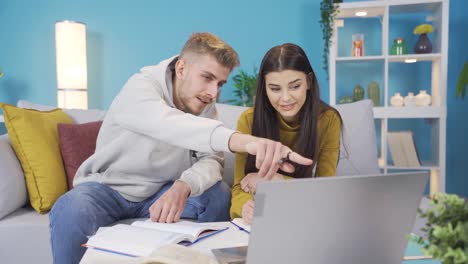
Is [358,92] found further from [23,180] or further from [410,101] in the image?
[23,180]

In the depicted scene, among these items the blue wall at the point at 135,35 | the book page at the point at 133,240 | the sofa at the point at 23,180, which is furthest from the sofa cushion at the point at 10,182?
the blue wall at the point at 135,35

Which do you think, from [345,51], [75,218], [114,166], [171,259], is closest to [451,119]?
[345,51]

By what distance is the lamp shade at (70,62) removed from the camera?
329 cm

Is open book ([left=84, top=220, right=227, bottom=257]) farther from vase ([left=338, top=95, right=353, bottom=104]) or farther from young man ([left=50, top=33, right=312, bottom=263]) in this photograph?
vase ([left=338, top=95, right=353, bottom=104])

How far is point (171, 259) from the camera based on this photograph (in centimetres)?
76

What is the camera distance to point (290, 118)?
5.55 feet

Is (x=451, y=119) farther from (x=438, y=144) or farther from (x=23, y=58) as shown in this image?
(x=23, y=58)

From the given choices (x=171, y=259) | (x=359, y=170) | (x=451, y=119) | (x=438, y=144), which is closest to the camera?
(x=171, y=259)

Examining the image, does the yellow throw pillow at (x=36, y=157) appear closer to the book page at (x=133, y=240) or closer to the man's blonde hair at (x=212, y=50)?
the man's blonde hair at (x=212, y=50)

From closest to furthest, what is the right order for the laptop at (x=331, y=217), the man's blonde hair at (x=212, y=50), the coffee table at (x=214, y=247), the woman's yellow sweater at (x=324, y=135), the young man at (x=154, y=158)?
the laptop at (x=331, y=217), the coffee table at (x=214, y=247), the young man at (x=154, y=158), the man's blonde hair at (x=212, y=50), the woman's yellow sweater at (x=324, y=135)

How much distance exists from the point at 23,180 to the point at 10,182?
0.28 ft

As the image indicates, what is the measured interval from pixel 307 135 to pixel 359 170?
19.1 inches

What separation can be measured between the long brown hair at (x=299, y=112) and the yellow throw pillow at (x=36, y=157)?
0.86 m

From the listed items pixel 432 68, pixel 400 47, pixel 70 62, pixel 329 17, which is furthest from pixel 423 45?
pixel 70 62
